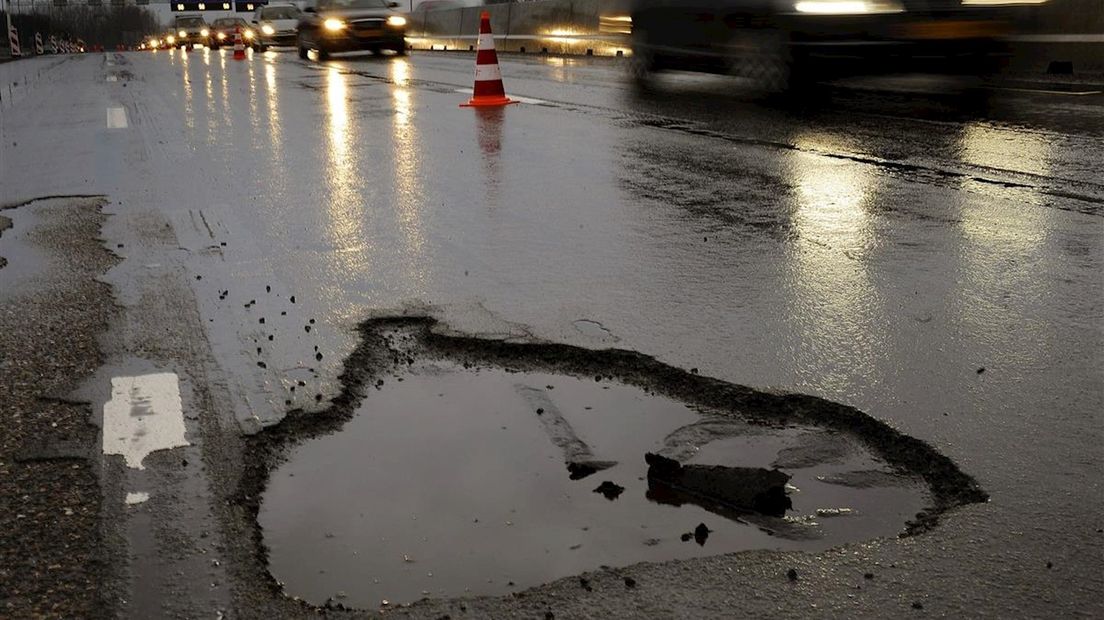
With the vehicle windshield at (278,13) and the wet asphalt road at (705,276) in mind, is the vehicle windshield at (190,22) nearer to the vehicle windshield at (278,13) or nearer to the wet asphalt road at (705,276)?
the vehicle windshield at (278,13)

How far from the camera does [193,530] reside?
105 inches

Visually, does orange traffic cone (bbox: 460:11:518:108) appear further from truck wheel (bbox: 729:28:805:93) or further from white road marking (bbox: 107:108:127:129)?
white road marking (bbox: 107:108:127:129)

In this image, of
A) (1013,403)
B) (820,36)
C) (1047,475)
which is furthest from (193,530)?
(820,36)

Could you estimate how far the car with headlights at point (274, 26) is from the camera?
37531mm

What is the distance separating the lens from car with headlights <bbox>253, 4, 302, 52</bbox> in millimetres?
37531

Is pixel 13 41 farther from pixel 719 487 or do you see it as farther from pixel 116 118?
pixel 719 487

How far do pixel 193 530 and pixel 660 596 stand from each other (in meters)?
1.06

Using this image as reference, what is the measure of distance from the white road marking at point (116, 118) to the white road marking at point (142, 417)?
9.33 metres

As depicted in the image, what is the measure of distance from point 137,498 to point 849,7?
10381mm

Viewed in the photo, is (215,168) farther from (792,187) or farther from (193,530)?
(193,530)

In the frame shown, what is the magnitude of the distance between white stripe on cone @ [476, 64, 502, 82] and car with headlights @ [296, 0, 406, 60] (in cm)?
1462

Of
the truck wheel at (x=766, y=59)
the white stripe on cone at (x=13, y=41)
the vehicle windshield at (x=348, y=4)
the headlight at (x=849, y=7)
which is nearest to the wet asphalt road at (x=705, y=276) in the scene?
the headlight at (x=849, y=7)

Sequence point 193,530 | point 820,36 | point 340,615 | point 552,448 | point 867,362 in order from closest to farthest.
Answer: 1. point 340,615
2. point 193,530
3. point 552,448
4. point 867,362
5. point 820,36

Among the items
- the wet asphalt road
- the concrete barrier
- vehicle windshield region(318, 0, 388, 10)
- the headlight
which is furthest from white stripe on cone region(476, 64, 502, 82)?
vehicle windshield region(318, 0, 388, 10)
